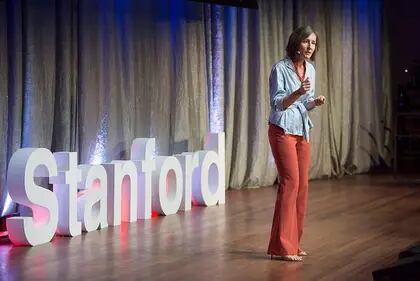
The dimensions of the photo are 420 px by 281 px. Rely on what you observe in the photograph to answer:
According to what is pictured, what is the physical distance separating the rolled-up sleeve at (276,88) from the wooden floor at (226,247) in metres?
0.83

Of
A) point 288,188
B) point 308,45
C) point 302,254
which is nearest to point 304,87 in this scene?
point 308,45

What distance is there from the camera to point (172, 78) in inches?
273

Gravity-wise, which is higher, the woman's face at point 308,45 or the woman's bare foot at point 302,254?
the woman's face at point 308,45

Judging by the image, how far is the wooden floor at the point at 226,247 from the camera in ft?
13.4

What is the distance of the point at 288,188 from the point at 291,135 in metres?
0.27

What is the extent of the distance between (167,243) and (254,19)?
11.4 ft

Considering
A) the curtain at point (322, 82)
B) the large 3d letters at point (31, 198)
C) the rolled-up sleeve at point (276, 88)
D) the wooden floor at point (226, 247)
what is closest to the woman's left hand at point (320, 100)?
the rolled-up sleeve at point (276, 88)

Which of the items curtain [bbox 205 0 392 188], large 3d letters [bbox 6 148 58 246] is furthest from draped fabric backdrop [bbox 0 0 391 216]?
large 3d letters [bbox 6 148 58 246]

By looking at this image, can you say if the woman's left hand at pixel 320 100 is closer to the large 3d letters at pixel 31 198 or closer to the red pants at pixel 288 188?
the red pants at pixel 288 188

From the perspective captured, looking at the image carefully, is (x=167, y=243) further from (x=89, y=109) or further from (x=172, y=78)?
(x=172, y=78)

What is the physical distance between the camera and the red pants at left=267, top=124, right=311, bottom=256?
14.0ft

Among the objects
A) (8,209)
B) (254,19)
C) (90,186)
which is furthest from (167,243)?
(254,19)

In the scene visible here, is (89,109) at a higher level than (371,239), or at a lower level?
higher

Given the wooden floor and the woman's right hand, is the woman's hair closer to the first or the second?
the woman's right hand
